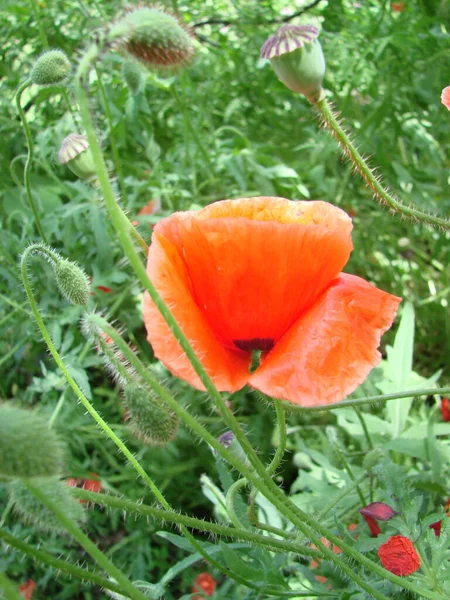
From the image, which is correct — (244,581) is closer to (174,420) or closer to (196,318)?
(174,420)

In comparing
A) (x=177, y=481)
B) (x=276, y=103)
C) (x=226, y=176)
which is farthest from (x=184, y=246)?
(x=276, y=103)

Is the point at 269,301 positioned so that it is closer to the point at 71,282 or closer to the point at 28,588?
the point at 71,282

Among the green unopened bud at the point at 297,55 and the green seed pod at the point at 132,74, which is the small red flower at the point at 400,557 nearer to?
the green unopened bud at the point at 297,55

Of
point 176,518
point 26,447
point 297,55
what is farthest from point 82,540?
point 297,55

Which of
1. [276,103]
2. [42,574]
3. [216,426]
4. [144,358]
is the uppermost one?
[276,103]

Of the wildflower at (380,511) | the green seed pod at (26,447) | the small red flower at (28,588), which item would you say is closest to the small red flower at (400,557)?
the wildflower at (380,511)
